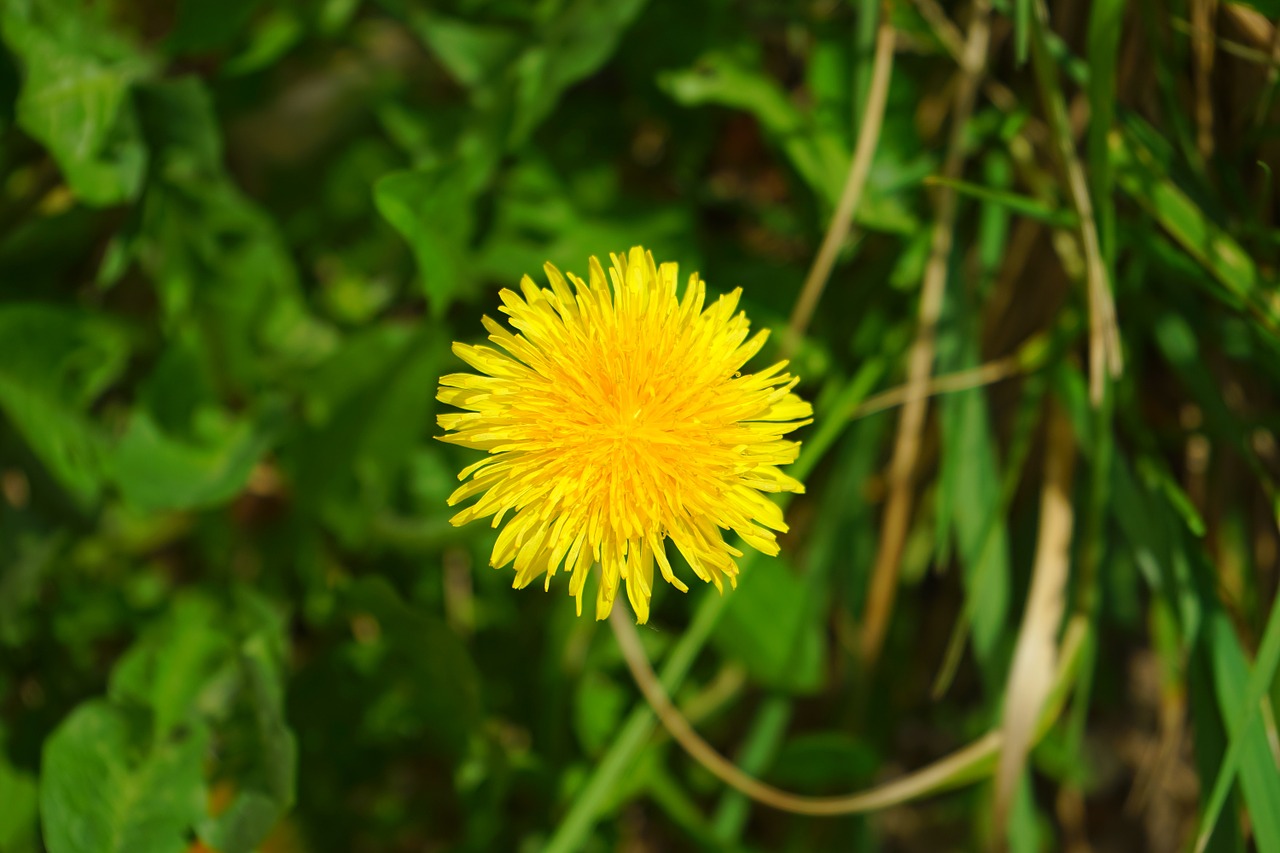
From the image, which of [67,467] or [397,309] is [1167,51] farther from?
[67,467]

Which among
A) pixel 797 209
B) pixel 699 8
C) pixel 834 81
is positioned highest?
pixel 699 8

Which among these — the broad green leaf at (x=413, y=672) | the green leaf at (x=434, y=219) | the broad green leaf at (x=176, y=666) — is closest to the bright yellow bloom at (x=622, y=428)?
the green leaf at (x=434, y=219)

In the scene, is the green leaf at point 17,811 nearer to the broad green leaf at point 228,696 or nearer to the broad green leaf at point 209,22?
the broad green leaf at point 228,696

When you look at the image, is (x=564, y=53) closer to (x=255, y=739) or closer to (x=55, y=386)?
(x=55, y=386)

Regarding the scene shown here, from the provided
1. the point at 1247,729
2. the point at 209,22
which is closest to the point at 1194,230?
the point at 1247,729

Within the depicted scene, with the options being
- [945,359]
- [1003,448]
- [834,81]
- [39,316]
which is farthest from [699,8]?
[39,316]

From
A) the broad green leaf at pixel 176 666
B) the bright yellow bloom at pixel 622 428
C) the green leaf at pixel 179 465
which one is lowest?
the broad green leaf at pixel 176 666

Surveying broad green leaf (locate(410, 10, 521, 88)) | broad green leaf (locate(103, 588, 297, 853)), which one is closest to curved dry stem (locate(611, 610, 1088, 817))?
broad green leaf (locate(103, 588, 297, 853))
